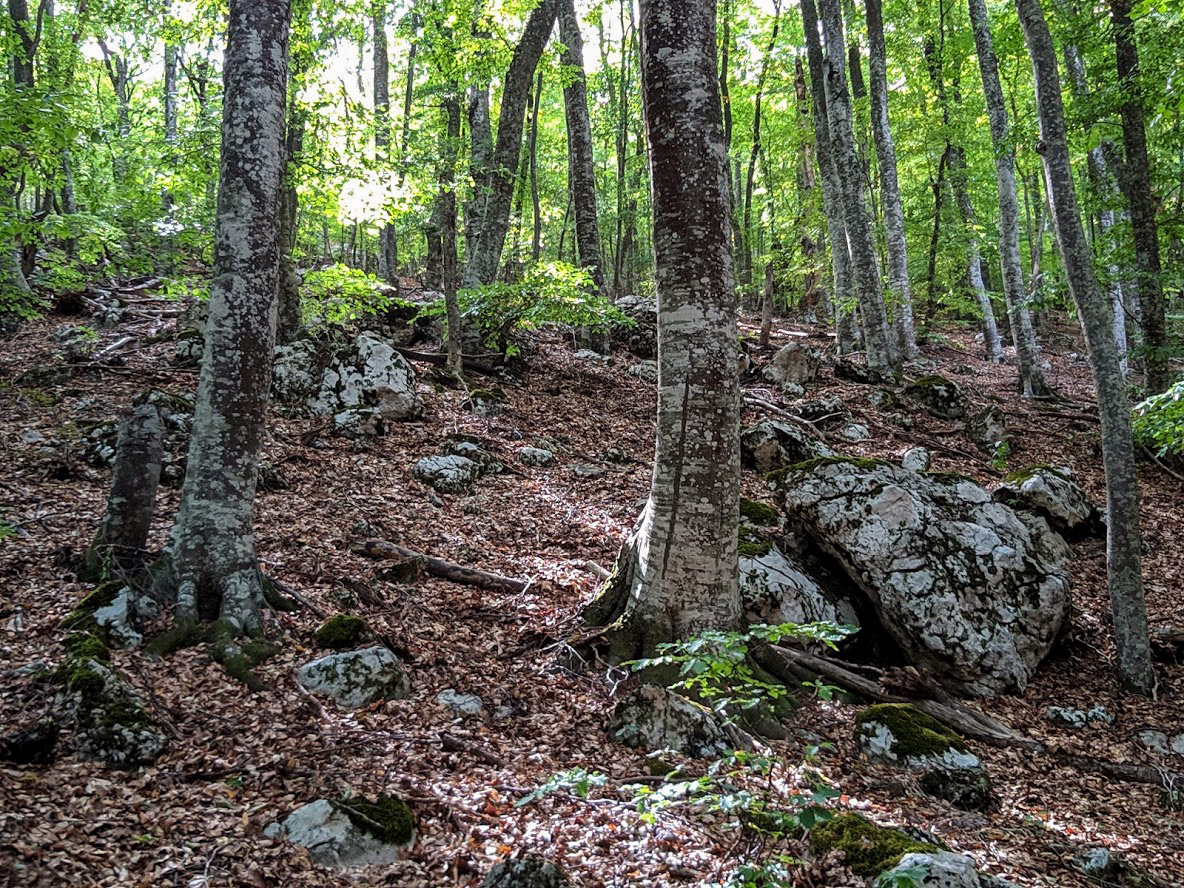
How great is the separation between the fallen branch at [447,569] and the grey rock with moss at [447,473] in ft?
5.60

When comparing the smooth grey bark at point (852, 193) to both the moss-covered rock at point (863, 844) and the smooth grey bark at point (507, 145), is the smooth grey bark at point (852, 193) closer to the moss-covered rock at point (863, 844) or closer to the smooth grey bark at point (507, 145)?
the smooth grey bark at point (507, 145)

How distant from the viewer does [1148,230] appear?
9.96 metres

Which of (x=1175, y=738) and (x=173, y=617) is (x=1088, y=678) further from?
(x=173, y=617)

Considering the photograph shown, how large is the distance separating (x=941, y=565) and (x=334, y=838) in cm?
534

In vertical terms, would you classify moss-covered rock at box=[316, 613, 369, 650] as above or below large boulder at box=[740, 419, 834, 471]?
below

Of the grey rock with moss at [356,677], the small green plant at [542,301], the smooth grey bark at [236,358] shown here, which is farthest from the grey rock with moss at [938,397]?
the smooth grey bark at [236,358]

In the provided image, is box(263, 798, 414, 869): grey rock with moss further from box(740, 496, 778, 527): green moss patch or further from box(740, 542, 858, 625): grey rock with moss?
box(740, 496, 778, 527): green moss patch

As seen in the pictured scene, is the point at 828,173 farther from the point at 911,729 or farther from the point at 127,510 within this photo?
the point at 127,510

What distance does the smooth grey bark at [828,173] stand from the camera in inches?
530

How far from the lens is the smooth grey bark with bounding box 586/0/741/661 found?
14.8ft

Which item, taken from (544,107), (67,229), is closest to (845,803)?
(67,229)

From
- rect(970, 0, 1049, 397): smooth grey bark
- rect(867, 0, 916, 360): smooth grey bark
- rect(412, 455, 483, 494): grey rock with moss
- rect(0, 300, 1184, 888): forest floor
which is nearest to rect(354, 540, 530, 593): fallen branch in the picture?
rect(0, 300, 1184, 888): forest floor

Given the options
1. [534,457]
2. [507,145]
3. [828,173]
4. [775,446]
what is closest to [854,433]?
[775,446]

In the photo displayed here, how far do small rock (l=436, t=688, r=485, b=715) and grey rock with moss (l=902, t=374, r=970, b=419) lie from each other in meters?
10.9
